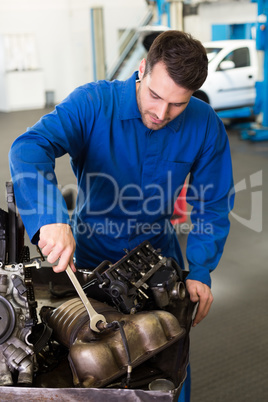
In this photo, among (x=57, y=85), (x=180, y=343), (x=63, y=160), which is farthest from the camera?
(x=57, y=85)

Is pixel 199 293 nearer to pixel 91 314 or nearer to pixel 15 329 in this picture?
pixel 91 314

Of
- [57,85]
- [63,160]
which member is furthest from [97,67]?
[63,160]

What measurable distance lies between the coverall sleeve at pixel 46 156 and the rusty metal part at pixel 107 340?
21 centimetres

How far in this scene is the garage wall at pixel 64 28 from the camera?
11.7 metres

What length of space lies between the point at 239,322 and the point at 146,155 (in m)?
1.74

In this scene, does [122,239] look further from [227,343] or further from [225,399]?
[227,343]

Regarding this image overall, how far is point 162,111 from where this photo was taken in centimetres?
126

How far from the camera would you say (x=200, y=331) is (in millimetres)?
2758

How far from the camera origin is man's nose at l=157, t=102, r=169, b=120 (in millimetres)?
1252

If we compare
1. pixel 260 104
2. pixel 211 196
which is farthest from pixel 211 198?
pixel 260 104

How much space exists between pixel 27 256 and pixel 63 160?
5450 mm

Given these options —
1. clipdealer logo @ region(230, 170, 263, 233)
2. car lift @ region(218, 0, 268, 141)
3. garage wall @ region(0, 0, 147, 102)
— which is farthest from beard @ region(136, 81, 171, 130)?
garage wall @ region(0, 0, 147, 102)

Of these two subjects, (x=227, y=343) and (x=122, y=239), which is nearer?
(x=122, y=239)

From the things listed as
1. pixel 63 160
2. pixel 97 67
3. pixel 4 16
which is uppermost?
pixel 4 16
